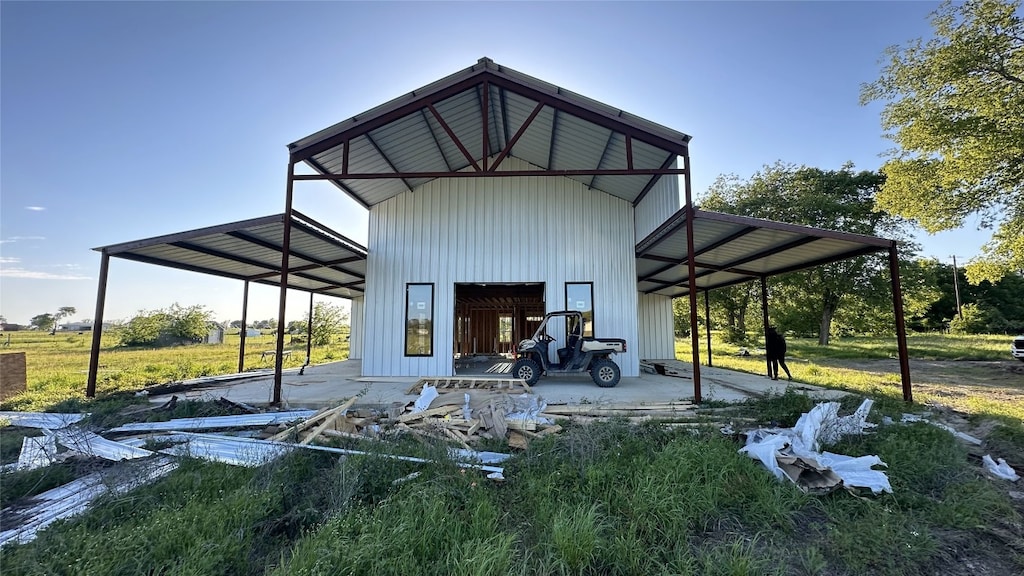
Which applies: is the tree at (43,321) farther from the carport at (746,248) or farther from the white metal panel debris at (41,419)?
the carport at (746,248)

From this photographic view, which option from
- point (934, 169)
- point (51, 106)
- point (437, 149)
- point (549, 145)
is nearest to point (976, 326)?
point (934, 169)

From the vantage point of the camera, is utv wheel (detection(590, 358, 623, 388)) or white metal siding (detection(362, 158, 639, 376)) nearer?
utv wheel (detection(590, 358, 623, 388))

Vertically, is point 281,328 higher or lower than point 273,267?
lower

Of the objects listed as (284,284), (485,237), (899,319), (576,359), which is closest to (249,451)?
(284,284)

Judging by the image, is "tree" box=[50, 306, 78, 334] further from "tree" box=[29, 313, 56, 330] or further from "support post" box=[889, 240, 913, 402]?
"support post" box=[889, 240, 913, 402]

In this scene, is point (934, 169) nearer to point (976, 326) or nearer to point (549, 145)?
point (549, 145)

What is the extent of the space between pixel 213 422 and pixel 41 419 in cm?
246

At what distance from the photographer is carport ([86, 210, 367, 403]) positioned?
21.6 feet

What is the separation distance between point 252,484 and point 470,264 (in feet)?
23.4

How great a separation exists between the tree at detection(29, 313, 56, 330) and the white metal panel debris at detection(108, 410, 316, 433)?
206ft

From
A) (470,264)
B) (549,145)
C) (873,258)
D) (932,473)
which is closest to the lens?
(932,473)

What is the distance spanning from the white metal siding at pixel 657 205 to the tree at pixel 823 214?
12.5 meters

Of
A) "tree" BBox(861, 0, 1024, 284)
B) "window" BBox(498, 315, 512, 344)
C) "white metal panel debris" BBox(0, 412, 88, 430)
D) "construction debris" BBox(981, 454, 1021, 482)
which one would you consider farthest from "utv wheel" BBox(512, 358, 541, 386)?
"tree" BBox(861, 0, 1024, 284)

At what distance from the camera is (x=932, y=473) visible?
141 inches
